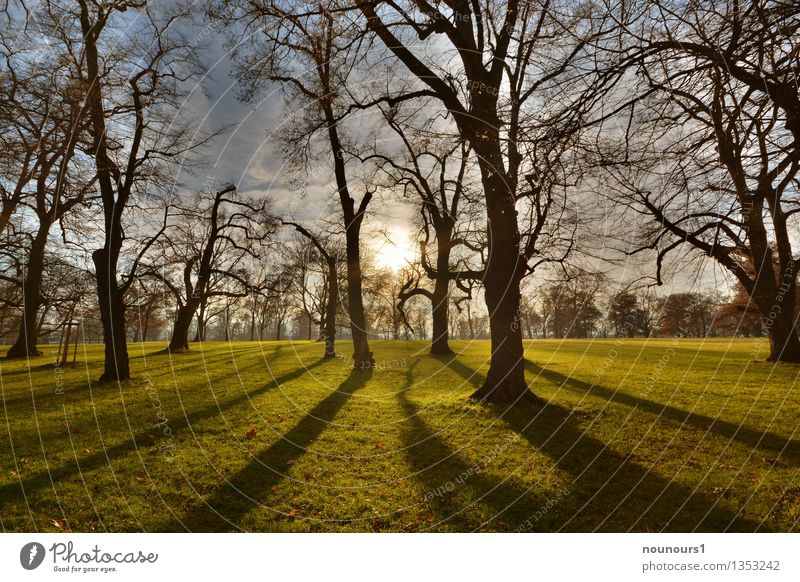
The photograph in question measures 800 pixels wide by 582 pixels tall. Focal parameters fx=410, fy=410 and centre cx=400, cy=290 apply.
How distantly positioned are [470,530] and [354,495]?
1.80m

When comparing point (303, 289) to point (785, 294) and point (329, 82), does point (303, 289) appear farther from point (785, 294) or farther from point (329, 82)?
point (785, 294)

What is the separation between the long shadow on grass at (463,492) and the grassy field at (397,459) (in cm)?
3

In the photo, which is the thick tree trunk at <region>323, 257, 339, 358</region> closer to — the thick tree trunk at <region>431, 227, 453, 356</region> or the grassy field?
the thick tree trunk at <region>431, 227, 453, 356</region>

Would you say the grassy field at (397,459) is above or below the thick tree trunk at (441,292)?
below

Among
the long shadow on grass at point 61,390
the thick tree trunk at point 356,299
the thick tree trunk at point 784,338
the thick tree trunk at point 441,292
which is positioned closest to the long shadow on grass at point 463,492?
the thick tree trunk at point 356,299

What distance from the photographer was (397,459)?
7613mm

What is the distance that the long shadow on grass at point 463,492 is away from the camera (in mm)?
5422

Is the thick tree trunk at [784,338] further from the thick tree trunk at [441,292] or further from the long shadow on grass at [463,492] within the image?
the long shadow on grass at [463,492]

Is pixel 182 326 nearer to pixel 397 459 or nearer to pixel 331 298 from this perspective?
pixel 331 298

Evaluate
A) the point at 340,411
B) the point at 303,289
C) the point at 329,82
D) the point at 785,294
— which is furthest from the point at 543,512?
the point at 303,289

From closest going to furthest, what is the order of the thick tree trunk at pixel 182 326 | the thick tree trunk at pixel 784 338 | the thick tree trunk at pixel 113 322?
the thick tree trunk at pixel 113 322, the thick tree trunk at pixel 784 338, the thick tree trunk at pixel 182 326

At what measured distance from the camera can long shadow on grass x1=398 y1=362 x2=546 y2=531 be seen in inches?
213

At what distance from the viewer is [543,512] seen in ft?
18.1

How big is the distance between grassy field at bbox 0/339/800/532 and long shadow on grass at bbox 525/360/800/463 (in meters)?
0.06
